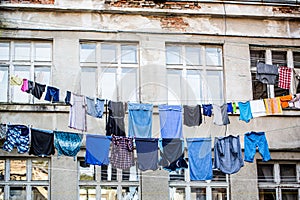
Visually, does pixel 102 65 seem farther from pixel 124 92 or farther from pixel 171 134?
pixel 171 134

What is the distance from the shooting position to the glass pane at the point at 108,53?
15906 mm

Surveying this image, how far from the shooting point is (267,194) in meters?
15.8

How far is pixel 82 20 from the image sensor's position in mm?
15898

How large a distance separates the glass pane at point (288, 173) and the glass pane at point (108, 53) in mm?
5087

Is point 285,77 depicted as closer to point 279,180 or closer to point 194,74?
point 194,74

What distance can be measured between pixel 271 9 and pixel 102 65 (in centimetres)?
479

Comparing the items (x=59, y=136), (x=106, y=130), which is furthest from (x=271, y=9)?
(x=59, y=136)

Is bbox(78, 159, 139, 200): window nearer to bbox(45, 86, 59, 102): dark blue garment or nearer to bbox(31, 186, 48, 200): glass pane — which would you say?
bbox(31, 186, 48, 200): glass pane

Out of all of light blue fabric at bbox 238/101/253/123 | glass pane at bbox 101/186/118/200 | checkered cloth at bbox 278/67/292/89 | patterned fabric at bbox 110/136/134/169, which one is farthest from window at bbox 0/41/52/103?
checkered cloth at bbox 278/67/292/89

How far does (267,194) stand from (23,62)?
6.98m

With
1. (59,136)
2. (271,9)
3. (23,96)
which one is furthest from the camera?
(271,9)

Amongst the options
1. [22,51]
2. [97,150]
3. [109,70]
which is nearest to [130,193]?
[97,150]

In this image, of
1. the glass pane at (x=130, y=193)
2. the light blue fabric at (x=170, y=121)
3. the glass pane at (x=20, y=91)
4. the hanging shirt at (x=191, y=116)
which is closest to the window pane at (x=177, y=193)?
the glass pane at (x=130, y=193)

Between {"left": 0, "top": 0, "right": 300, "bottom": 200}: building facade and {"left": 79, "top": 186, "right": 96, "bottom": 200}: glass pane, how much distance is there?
0.02 meters
